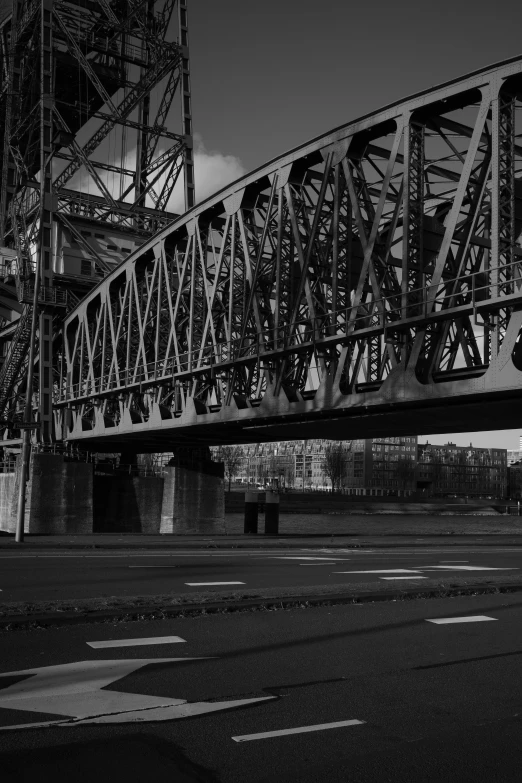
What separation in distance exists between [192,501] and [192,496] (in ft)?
0.97

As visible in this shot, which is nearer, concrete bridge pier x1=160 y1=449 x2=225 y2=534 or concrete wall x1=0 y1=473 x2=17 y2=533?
concrete bridge pier x1=160 y1=449 x2=225 y2=534

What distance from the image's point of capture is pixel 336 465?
182 m

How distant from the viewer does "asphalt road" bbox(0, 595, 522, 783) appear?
221 inches

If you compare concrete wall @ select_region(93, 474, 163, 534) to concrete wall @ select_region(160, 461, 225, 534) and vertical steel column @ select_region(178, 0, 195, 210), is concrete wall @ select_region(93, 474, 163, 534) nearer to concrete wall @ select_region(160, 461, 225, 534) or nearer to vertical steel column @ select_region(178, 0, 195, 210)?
→ concrete wall @ select_region(160, 461, 225, 534)

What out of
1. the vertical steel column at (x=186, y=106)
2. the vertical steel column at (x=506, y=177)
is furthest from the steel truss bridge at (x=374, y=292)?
the vertical steel column at (x=186, y=106)

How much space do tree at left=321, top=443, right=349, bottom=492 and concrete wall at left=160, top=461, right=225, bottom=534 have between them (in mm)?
128682

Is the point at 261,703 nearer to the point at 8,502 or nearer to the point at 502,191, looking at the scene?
the point at 502,191

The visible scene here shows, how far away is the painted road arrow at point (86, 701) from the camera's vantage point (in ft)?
21.4

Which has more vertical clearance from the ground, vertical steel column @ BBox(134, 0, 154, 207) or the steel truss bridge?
vertical steel column @ BBox(134, 0, 154, 207)

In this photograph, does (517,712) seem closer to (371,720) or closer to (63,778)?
(371,720)

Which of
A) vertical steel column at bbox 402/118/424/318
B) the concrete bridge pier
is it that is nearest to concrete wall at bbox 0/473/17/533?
the concrete bridge pier

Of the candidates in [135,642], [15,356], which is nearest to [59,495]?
[15,356]

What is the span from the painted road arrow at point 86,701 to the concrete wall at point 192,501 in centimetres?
3960

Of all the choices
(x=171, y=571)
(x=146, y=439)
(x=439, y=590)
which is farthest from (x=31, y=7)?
(x=439, y=590)
